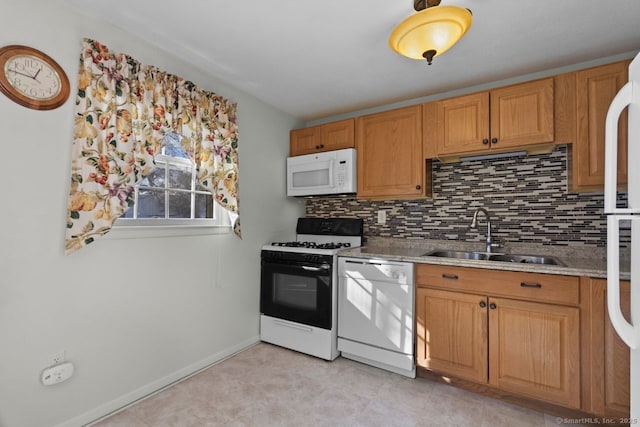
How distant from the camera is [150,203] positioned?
2051mm

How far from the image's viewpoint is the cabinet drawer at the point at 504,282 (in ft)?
5.64

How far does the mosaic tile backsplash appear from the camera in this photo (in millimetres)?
2133

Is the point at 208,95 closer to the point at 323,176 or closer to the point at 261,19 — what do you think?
the point at 261,19

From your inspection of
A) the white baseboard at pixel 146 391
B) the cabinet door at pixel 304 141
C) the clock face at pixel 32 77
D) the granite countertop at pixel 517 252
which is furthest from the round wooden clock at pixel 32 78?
the granite countertop at pixel 517 252

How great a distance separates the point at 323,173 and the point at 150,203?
152cm

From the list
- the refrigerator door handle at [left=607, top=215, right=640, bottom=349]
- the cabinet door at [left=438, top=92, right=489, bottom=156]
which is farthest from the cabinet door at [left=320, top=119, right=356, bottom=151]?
the refrigerator door handle at [left=607, top=215, right=640, bottom=349]

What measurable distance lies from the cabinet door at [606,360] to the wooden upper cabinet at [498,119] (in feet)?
3.37

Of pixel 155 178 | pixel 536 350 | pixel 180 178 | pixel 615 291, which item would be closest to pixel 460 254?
pixel 536 350

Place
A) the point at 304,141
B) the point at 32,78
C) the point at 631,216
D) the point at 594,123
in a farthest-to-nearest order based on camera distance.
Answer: the point at 304,141
the point at 594,123
the point at 32,78
the point at 631,216

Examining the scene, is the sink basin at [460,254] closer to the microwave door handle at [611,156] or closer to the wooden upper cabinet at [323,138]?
the wooden upper cabinet at [323,138]

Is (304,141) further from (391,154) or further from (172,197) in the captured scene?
(172,197)

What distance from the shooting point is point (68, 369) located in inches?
62.4

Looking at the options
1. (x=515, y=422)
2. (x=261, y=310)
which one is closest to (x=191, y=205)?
(x=261, y=310)

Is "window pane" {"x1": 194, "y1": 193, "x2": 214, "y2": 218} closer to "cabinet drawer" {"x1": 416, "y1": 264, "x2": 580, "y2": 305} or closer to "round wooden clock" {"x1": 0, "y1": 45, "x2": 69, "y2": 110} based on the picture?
"round wooden clock" {"x1": 0, "y1": 45, "x2": 69, "y2": 110}
